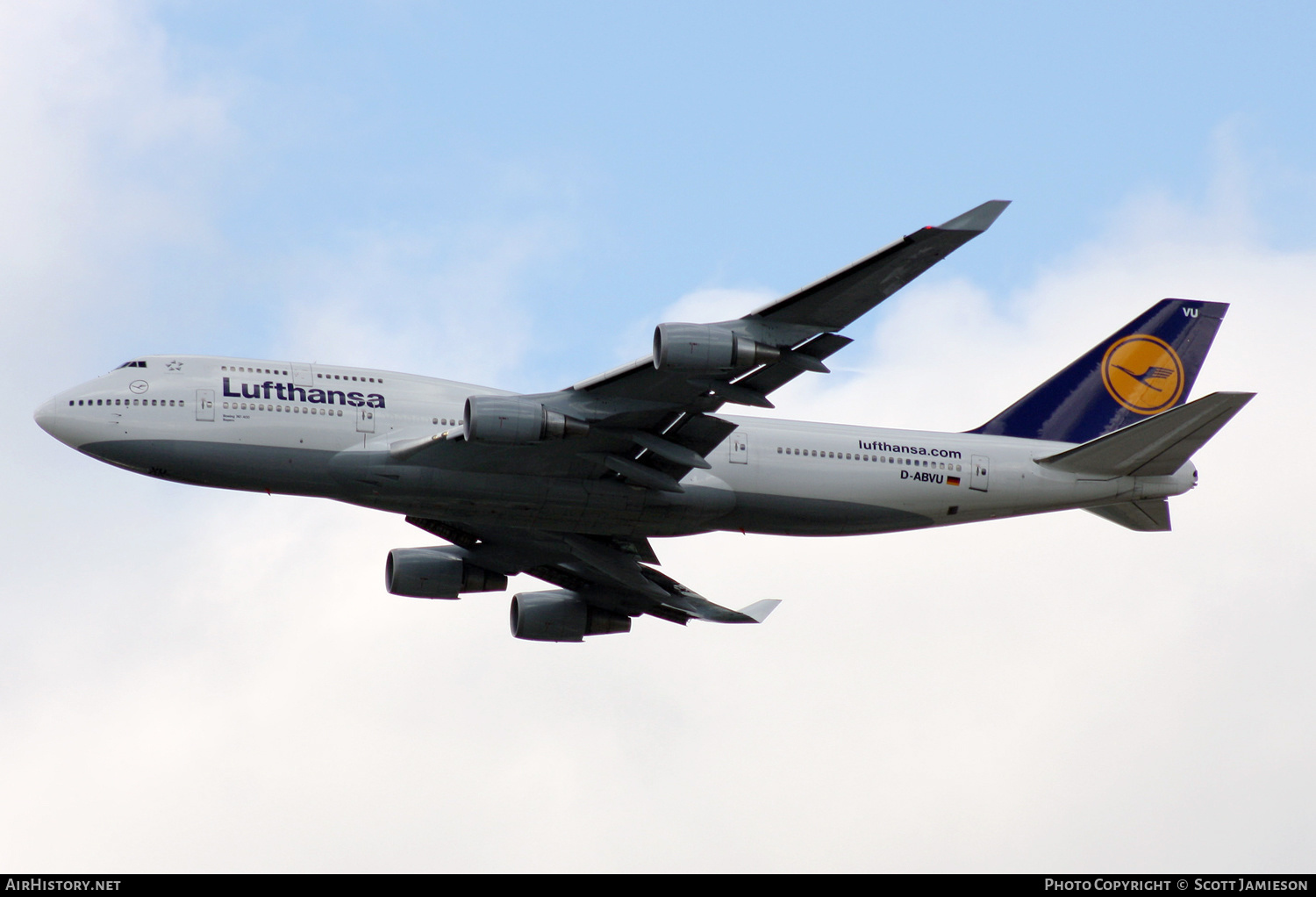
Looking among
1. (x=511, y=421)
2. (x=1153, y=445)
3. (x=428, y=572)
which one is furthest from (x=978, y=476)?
(x=428, y=572)

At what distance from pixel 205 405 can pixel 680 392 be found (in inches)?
443

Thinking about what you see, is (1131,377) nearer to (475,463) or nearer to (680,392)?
(680,392)

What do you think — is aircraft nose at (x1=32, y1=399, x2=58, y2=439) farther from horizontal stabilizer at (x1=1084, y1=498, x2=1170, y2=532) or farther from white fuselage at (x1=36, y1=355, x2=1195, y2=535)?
horizontal stabilizer at (x1=1084, y1=498, x2=1170, y2=532)

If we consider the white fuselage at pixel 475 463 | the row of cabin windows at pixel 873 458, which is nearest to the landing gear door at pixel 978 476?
the white fuselage at pixel 475 463

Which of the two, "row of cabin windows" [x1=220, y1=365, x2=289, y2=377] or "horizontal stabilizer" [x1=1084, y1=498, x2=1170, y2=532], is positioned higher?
"row of cabin windows" [x1=220, y1=365, x2=289, y2=377]

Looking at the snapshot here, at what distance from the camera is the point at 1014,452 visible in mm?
38750

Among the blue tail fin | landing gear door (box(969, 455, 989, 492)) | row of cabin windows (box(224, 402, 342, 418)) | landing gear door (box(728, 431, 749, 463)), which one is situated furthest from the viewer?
the blue tail fin

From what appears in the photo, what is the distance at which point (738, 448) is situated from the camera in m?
36.3

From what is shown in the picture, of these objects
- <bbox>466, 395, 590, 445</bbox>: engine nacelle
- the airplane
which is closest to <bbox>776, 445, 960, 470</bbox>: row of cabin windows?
the airplane

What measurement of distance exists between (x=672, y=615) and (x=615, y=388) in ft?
44.2

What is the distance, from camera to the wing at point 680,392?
28875 millimetres

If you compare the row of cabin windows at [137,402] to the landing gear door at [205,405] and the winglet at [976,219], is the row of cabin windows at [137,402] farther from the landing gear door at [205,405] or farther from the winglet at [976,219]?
the winglet at [976,219]

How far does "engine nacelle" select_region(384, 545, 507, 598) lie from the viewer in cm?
4188

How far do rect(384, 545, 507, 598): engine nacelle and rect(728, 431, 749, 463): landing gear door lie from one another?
1027 cm
